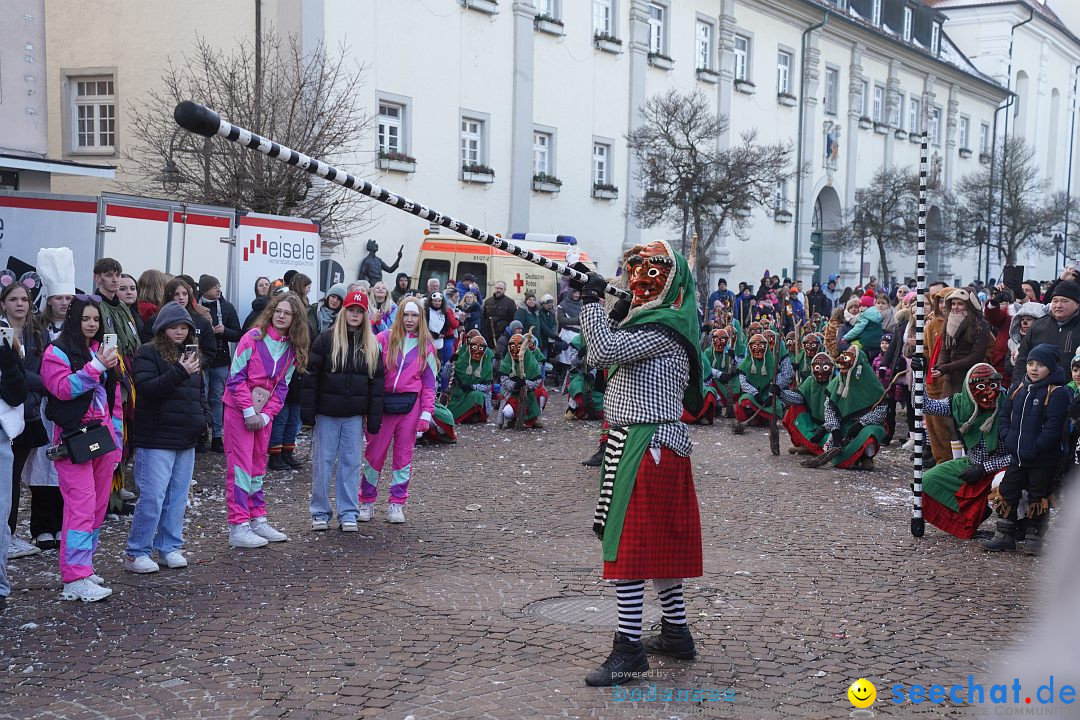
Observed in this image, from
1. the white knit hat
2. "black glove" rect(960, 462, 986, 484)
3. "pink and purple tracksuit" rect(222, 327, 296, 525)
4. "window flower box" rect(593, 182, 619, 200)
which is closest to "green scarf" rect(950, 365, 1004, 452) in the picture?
"black glove" rect(960, 462, 986, 484)

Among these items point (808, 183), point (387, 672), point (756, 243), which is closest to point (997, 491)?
point (387, 672)

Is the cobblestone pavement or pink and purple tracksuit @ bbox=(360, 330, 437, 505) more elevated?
pink and purple tracksuit @ bbox=(360, 330, 437, 505)

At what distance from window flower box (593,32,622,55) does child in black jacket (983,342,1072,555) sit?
20500 millimetres

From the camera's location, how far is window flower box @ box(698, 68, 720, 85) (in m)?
31.3

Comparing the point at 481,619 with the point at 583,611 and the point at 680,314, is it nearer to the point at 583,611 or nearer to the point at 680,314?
the point at 583,611

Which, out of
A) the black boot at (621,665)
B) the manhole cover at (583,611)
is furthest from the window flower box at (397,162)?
the black boot at (621,665)

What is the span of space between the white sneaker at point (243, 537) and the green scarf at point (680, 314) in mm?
3797

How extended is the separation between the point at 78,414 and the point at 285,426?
479cm

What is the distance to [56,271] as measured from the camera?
8094 millimetres

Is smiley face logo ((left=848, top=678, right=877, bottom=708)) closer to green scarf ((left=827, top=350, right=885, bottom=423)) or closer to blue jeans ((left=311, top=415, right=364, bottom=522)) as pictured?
blue jeans ((left=311, top=415, right=364, bottom=522))

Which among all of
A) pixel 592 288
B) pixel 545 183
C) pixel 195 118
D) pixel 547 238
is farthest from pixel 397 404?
pixel 545 183

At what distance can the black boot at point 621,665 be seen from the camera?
207 inches

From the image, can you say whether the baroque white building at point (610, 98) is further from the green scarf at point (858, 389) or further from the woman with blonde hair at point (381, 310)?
the green scarf at point (858, 389)

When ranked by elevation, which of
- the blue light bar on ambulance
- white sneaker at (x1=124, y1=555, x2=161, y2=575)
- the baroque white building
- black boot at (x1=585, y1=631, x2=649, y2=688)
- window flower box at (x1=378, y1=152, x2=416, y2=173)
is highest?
the baroque white building
